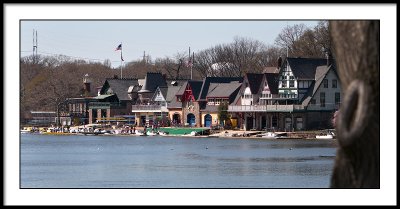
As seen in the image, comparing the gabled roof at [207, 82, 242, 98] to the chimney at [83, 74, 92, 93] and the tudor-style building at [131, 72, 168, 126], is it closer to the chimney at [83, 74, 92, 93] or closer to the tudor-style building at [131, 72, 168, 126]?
the tudor-style building at [131, 72, 168, 126]

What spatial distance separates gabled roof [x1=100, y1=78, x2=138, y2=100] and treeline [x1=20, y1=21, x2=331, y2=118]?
833 cm

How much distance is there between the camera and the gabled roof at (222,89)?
348 ft

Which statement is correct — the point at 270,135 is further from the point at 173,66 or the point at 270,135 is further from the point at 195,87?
the point at 173,66

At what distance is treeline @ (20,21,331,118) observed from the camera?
388 feet

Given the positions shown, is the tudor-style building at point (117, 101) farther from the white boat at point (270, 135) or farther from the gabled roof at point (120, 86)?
the white boat at point (270, 135)

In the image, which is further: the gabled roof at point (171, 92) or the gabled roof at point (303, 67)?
the gabled roof at point (171, 92)

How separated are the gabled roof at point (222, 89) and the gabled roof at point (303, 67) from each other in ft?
34.7

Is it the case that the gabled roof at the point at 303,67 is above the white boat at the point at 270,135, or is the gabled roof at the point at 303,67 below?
above

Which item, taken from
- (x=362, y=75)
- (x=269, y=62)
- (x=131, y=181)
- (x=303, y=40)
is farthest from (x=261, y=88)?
(x=362, y=75)

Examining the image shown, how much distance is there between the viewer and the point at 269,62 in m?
128

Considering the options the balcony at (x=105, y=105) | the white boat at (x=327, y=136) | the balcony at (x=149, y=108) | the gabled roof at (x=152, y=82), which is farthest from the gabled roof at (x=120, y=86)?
the white boat at (x=327, y=136)

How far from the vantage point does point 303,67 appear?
96.4m

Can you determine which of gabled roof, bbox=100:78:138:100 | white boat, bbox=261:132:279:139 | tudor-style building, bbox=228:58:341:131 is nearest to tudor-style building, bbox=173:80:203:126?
tudor-style building, bbox=228:58:341:131

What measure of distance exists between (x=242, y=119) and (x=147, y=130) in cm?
1449
